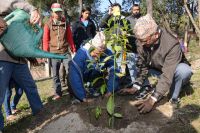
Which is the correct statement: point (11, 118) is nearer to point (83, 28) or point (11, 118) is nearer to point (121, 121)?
point (121, 121)

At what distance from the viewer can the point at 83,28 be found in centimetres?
634

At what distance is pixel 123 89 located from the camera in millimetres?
4957

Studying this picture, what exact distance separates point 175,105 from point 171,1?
27404 mm

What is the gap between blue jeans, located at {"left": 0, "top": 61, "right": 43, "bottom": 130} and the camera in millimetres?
4004

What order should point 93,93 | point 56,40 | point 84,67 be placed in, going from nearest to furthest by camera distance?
point 84,67
point 93,93
point 56,40

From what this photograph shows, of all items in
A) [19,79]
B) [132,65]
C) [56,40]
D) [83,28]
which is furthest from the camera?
[83,28]

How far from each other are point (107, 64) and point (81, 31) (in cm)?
178

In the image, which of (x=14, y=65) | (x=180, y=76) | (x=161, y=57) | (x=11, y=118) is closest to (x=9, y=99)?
(x=11, y=118)

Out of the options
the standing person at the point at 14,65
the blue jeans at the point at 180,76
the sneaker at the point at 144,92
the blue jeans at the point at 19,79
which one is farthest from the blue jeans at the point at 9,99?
the blue jeans at the point at 180,76

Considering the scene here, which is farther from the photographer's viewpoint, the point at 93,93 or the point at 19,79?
the point at 93,93

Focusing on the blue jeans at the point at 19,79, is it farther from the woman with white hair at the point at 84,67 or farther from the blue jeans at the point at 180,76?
the blue jeans at the point at 180,76

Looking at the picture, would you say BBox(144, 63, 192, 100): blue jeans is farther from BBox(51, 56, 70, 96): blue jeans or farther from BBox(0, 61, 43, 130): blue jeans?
BBox(51, 56, 70, 96): blue jeans

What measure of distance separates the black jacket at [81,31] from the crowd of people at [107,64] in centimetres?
42

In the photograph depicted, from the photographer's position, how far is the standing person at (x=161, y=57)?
3.89 meters
